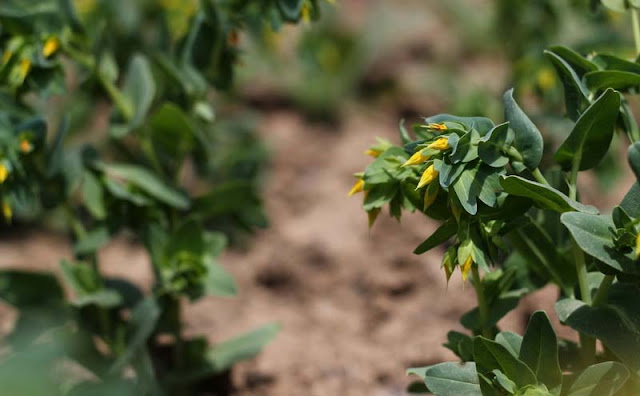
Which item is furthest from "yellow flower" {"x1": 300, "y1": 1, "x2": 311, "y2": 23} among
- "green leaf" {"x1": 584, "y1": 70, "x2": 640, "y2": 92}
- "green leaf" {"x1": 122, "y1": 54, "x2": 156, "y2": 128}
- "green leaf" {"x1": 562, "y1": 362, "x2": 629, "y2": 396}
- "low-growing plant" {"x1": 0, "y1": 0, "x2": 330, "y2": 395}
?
"green leaf" {"x1": 562, "y1": 362, "x2": 629, "y2": 396}

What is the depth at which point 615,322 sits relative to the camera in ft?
6.70

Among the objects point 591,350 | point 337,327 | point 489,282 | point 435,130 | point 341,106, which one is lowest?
point 591,350

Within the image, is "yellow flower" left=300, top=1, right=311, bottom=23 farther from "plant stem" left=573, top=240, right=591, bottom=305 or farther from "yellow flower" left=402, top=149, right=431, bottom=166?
"plant stem" left=573, top=240, right=591, bottom=305

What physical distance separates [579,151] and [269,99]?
343cm

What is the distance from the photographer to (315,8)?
107 inches

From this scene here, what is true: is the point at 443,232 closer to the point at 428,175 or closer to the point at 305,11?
the point at 428,175

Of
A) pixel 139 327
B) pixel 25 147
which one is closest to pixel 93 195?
pixel 25 147

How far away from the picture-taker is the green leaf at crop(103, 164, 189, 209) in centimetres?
292

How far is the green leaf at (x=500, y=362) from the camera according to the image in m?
1.99

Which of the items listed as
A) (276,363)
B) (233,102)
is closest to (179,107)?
(276,363)

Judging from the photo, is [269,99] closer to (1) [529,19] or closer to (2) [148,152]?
(1) [529,19]

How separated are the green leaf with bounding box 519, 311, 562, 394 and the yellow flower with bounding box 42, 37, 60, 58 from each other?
1713 mm

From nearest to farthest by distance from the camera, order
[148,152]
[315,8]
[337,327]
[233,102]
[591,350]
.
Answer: [591,350] → [315,8] → [148,152] → [337,327] → [233,102]

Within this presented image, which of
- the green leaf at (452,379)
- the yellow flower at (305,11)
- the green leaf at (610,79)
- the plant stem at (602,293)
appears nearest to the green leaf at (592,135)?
the green leaf at (610,79)
